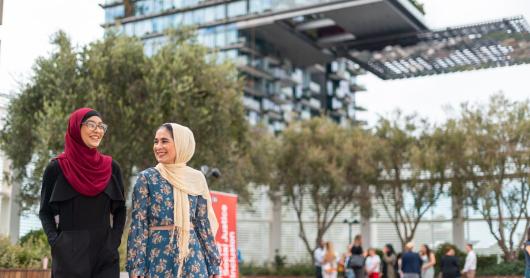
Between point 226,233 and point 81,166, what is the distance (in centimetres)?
875

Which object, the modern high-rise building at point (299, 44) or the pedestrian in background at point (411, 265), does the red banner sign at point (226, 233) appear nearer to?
the pedestrian in background at point (411, 265)

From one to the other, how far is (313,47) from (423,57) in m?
8.50

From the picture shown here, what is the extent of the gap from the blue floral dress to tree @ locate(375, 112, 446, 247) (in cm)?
2598

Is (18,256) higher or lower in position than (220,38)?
lower

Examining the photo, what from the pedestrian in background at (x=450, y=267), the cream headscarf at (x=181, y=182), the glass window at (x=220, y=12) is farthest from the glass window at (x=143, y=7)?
the cream headscarf at (x=181, y=182)

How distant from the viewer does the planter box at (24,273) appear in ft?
33.5

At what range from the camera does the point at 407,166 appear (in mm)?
31594

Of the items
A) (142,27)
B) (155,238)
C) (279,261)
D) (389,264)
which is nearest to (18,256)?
(155,238)

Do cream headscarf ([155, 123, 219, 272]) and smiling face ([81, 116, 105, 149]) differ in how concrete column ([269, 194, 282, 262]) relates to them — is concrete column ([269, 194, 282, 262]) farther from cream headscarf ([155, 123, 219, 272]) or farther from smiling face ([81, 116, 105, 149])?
smiling face ([81, 116, 105, 149])

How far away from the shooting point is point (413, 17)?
49719mm

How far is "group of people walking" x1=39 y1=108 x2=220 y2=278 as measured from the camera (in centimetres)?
420

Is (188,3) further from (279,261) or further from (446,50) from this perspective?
(279,261)

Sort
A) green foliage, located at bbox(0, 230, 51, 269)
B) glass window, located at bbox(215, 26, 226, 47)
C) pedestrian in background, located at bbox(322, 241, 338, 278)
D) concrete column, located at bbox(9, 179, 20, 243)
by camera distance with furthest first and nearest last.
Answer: glass window, located at bbox(215, 26, 226, 47) < concrete column, located at bbox(9, 179, 20, 243) < pedestrian in background, located at bbox(322, 241, 338, 278) < green foliage, located at bbox(0, 230, 51, 269)

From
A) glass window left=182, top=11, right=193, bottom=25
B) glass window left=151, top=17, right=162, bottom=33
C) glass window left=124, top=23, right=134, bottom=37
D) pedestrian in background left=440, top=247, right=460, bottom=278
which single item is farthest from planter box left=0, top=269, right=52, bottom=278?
glass window left=124, top=23, right=134, bottom=37
